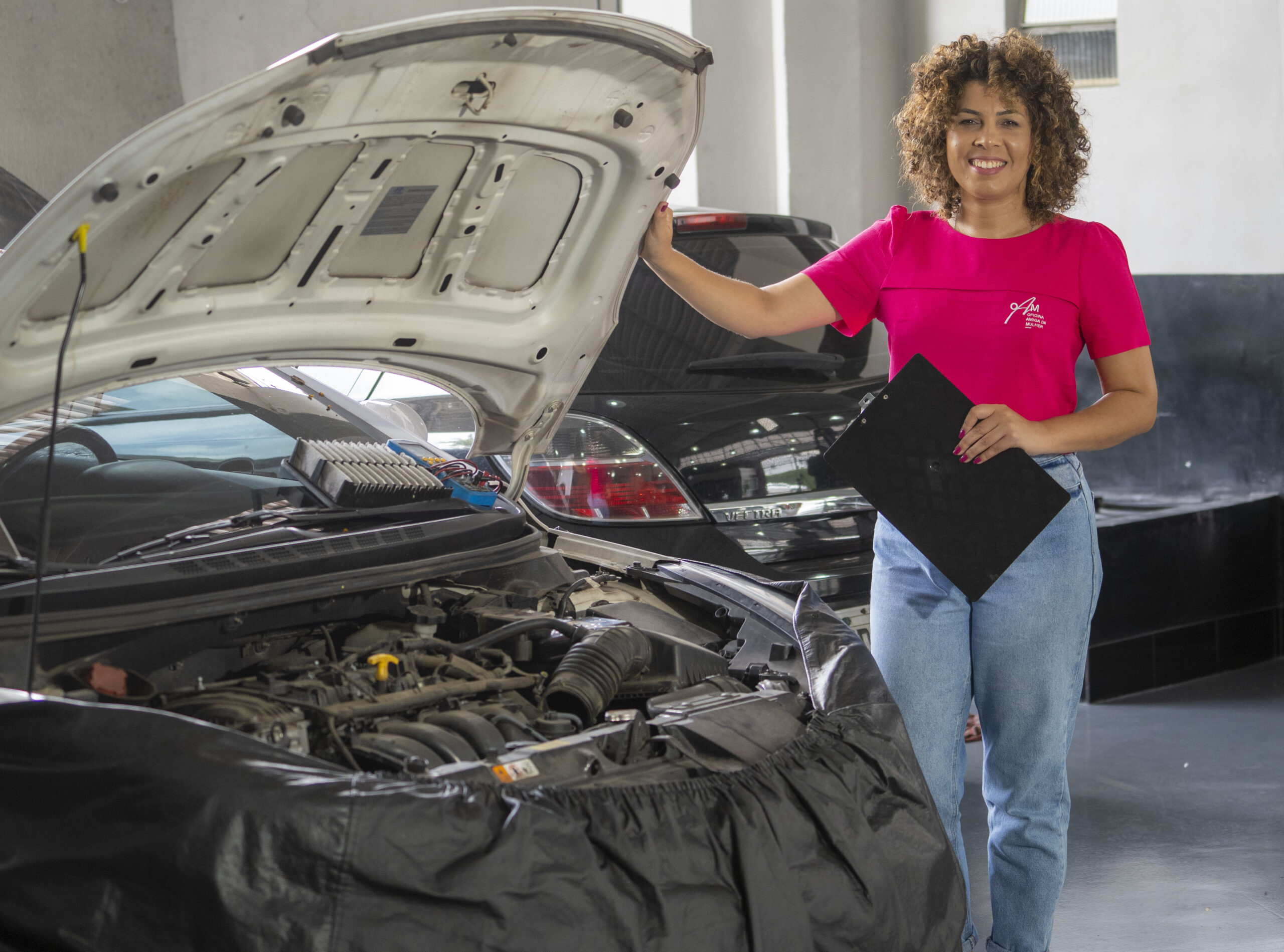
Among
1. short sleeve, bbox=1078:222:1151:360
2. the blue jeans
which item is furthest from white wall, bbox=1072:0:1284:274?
the blue jeans

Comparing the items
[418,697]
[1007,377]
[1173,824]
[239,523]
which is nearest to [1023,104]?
[1007,377]

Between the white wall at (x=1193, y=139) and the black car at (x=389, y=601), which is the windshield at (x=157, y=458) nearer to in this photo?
the black car at (x=389, y=601)

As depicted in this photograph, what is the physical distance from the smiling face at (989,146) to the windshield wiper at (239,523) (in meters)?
1.25

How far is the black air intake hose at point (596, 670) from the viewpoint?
1812 mm

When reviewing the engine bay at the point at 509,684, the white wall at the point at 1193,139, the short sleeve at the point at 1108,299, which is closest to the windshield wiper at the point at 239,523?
the engine bay at the point at 509,684

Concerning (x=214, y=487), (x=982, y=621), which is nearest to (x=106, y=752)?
(x=214, y=487)

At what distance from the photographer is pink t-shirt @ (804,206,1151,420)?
2074 millimetres

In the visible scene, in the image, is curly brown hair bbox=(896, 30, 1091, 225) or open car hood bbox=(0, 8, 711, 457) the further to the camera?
curly brown hair bbox=(896, 30, 1091, 225)

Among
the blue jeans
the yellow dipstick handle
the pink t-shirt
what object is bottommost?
the blue jeans

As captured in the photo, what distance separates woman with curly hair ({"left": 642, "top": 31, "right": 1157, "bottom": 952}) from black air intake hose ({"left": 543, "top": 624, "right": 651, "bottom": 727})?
532 mm

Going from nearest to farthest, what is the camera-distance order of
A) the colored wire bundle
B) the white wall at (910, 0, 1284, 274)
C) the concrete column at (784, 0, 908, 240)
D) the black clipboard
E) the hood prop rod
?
the hood prop rod
the black clipboard
the colored wire bundle
the white wall at (910, 0, 1284, 274)
the concrete column at (784, 0, 908, 240)

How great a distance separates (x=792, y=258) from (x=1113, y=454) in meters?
2.90

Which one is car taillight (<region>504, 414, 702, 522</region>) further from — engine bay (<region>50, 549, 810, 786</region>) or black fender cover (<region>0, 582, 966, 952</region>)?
black fender cover (<region>0, 582, 966, 952</region>)

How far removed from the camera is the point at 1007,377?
82.2 inches
